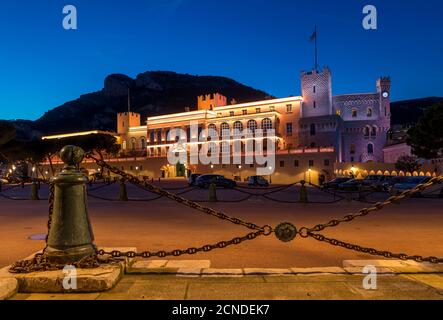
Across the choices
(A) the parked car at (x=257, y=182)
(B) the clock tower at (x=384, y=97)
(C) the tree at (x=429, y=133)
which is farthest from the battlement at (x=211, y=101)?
(C) the tree at (x=429, y=133)

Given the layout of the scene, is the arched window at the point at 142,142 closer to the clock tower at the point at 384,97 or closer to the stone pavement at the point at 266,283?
the clock tower at the point at 384,97

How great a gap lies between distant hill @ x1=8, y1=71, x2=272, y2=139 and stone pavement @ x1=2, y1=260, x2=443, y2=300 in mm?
130018

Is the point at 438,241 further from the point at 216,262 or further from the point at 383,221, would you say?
the point at 216,262

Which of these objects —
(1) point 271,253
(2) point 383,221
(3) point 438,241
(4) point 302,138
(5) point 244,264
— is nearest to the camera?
(5) point 244,264

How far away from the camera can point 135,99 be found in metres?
153

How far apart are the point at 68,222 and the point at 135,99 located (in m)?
155

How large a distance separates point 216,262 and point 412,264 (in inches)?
112

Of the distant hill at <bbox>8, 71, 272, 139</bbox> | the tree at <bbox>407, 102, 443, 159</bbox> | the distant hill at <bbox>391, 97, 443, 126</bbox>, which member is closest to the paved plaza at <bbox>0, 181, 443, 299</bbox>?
the tree at <bbox>407, 102, 443, 159</bbox>

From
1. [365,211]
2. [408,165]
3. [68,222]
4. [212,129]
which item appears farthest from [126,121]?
[365,211]

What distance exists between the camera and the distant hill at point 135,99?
438ft

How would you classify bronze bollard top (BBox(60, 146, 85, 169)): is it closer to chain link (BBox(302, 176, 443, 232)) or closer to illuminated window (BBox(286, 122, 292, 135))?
chain link (BBox(302, 176, 443, 232))

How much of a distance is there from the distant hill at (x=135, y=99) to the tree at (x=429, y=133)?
105449 mm

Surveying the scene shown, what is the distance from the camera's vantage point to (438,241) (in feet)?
25.0
